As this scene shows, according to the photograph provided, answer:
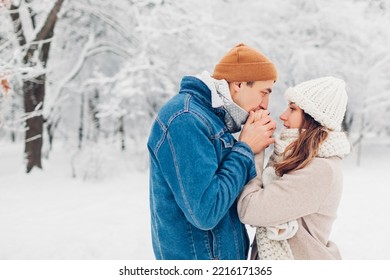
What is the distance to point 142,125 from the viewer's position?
1602cm

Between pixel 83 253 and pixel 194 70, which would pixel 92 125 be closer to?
pixel 194 70

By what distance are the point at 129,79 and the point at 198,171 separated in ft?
28.1

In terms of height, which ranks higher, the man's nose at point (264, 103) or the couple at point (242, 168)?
the man's nose at point (264, 103)

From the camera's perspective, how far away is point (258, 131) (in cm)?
161

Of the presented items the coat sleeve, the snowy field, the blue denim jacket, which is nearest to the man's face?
the blue denim jacket

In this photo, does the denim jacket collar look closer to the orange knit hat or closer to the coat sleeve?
the orange knit hat

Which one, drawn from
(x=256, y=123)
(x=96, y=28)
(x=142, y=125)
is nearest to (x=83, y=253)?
(x=256, y=123)

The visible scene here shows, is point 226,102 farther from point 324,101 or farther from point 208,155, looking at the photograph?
point 324,101

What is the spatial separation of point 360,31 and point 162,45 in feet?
18.7

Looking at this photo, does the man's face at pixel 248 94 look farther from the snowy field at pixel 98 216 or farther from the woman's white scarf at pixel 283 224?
the snowy field at pixel 98 216

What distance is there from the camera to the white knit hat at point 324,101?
1686 millimetres

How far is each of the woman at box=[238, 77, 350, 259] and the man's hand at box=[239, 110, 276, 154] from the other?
0.24 ft

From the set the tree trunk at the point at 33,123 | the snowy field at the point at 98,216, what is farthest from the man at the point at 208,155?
the tree trunk at the point at 33,123

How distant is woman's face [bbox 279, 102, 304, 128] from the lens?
176cm
